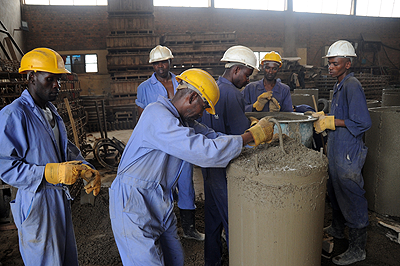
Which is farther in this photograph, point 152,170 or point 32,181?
point 32,181

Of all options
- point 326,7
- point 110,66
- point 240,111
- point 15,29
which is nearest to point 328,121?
point 240,111

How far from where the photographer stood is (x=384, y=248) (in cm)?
308

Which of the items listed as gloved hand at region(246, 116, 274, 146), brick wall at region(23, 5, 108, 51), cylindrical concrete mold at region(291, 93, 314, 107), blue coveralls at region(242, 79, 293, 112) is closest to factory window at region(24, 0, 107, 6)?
brick wall at region(23, 5, 108, 51)

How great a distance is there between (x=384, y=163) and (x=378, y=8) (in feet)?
59.0

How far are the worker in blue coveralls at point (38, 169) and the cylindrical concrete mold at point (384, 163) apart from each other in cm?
336

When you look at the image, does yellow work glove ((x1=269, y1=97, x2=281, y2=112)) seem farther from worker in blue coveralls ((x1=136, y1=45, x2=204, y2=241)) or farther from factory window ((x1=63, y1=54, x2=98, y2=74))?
factory window ((x1=63, y1=54, x2=98, y2=74))

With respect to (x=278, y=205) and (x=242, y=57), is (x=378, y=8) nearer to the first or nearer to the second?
(x=242, y=57)

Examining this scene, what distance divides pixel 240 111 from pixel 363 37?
17409mm

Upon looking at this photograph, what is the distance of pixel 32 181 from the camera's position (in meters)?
1.89

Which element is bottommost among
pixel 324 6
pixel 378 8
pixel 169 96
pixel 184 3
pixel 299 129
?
pixel 299 129

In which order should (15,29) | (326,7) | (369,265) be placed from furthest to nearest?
(326,7) < (15,29) < (369,265)

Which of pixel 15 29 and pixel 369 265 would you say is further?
pixel 15 29

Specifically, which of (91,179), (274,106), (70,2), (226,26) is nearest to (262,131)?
(91,179)

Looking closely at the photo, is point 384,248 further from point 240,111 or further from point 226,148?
point 226,148
